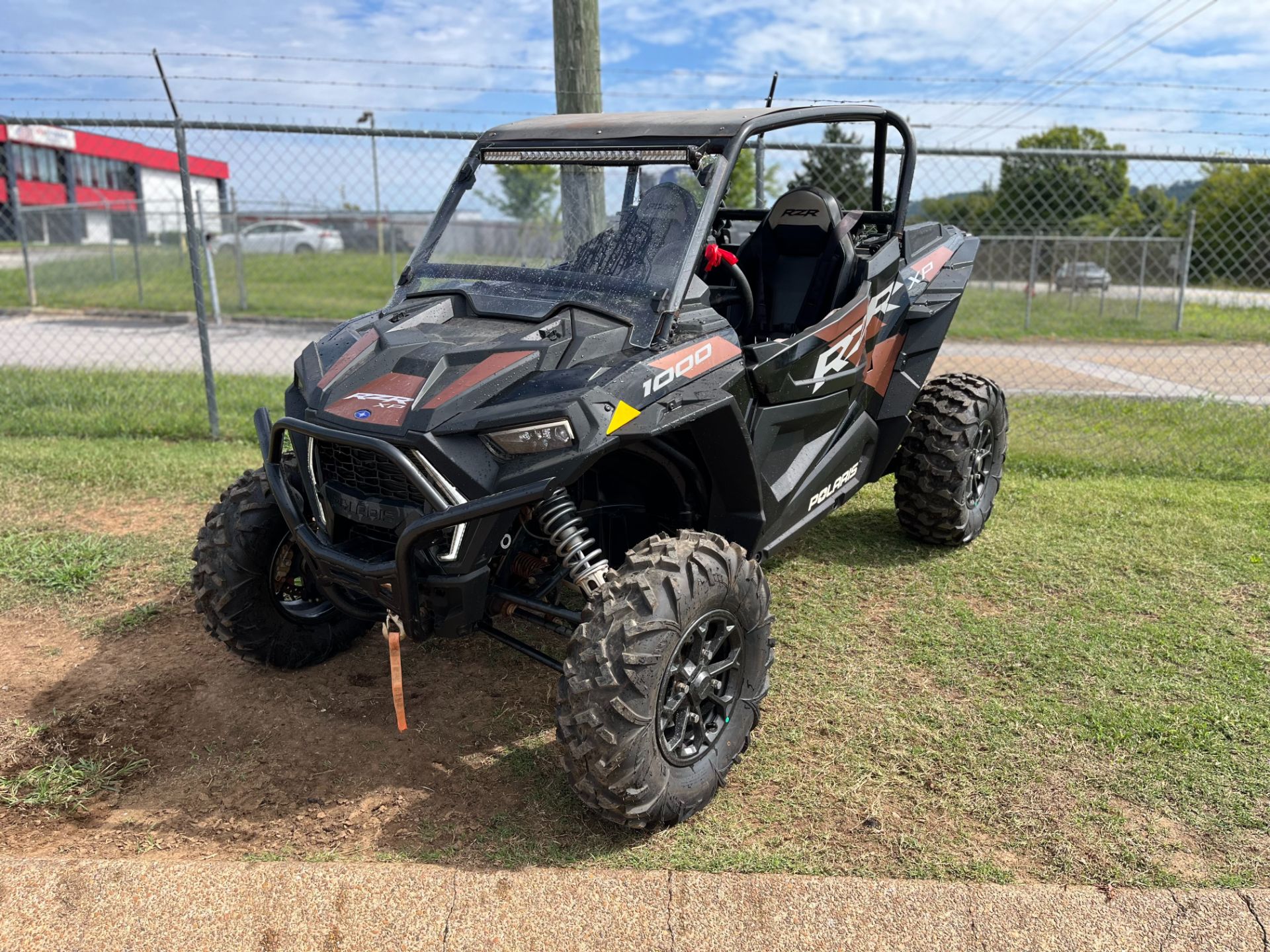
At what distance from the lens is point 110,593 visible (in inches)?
184

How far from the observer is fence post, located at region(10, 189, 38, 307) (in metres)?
14.9

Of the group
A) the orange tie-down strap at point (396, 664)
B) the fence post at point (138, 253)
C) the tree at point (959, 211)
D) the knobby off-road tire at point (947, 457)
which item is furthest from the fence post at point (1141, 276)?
the fence post at point (138, 253)

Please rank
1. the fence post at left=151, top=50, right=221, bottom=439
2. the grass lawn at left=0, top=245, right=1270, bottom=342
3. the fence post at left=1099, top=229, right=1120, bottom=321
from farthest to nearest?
the fence post at left=1099, top=229, right=1120, bottom=321, the grass lawn at left=0, top=245, right=1270, bottom=342, the fence post at left=151, top=50, right=221, bottom=439

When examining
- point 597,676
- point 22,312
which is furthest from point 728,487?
point 22,312

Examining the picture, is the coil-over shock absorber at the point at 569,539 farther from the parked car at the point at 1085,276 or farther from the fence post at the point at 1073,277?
the parked car at the point at 1085,276

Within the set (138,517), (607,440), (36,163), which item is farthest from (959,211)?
(36,163)

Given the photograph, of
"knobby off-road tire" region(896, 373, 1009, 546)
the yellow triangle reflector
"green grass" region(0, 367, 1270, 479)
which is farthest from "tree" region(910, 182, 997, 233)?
the yellow triangle reflector

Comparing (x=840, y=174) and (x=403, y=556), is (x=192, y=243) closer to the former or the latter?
(x=403, y=556)

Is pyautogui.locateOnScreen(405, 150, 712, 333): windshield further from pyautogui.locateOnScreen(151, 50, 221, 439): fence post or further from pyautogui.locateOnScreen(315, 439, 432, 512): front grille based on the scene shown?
pyautogui.locateOnScreen(151, 50, 221, 439): fence post

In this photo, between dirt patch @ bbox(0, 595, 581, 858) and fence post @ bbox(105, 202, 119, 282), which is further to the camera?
fence post @ bbox(105, 202, 119, 282)

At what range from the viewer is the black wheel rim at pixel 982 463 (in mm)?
5281

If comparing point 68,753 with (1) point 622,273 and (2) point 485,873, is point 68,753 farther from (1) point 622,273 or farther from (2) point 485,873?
(1) point 622,273

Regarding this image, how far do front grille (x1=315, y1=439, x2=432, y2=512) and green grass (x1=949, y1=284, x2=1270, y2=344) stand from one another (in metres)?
12.9

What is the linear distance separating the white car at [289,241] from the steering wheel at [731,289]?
17.1 meters
